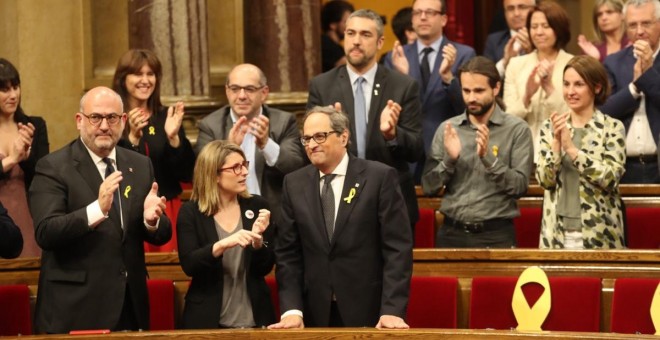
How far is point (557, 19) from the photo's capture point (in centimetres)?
684

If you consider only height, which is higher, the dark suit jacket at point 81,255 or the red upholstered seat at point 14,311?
the dark suit jacket at point 81,255

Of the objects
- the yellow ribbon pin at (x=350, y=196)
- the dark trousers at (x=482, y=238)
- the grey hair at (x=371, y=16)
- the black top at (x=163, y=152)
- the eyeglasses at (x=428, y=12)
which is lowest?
the dark trousers at (x=482, y=238)

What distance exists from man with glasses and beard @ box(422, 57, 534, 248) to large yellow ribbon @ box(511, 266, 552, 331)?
1.69 ft

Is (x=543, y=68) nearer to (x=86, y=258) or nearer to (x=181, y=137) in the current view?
(x=181, y=137)

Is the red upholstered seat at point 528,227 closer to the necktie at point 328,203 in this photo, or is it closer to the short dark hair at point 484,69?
the short dark hair at point 484,69

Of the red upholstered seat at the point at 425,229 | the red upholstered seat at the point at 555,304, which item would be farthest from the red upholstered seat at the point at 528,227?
the red upholstered seat at the point at 555,304

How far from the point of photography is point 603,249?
5.69m

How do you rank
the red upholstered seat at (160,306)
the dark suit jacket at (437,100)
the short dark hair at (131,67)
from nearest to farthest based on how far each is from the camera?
the red upholstered seat at (160,306)
the short dark hair at (131,67)
the dark suit jacket at (437,100)

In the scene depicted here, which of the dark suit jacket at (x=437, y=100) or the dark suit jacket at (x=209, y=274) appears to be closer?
the dark suit jacket at (x=209, y=274)

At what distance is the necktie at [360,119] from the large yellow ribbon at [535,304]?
1018mm

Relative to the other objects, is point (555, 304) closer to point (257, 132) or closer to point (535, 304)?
point (535, 304)

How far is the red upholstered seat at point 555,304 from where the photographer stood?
556 cm

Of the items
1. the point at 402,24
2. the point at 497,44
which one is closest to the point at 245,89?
the point at 497,44

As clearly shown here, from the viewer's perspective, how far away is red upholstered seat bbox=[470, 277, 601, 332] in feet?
18.2
